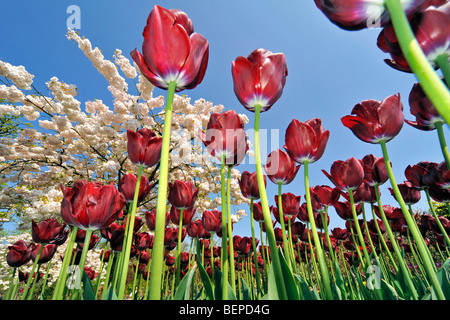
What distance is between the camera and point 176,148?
7.12 meters

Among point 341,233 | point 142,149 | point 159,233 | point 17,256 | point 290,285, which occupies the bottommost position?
point 290,285

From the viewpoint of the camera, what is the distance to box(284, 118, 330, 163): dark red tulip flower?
117 cm

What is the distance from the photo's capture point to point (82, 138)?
251 inches

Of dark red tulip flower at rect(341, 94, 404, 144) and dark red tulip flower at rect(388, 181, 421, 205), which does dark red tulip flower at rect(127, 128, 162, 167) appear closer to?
dark red tulip flower at rect(341, 94, 404, 144)

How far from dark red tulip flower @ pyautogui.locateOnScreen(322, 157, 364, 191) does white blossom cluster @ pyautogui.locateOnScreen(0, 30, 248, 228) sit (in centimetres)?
437

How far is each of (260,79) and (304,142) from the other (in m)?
0.43

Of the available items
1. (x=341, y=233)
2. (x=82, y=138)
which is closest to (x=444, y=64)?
(x=341, y=233)

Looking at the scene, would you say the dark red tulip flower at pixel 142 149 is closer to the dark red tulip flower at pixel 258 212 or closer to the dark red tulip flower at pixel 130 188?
the dark red tulip flower at pixel 130 188

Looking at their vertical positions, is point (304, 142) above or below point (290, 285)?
above

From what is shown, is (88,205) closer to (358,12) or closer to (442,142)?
(358,12)

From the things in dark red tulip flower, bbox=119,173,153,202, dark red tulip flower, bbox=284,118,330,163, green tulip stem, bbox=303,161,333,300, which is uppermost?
dark red tulip flower, bbox=284,118,330,163

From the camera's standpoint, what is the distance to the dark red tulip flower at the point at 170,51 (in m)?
0.78

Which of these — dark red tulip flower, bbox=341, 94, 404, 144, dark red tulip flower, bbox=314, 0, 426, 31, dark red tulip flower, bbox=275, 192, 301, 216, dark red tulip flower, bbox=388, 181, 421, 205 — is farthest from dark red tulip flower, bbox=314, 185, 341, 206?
dark red tulip flower, bbox=314, 0, 426, 31
